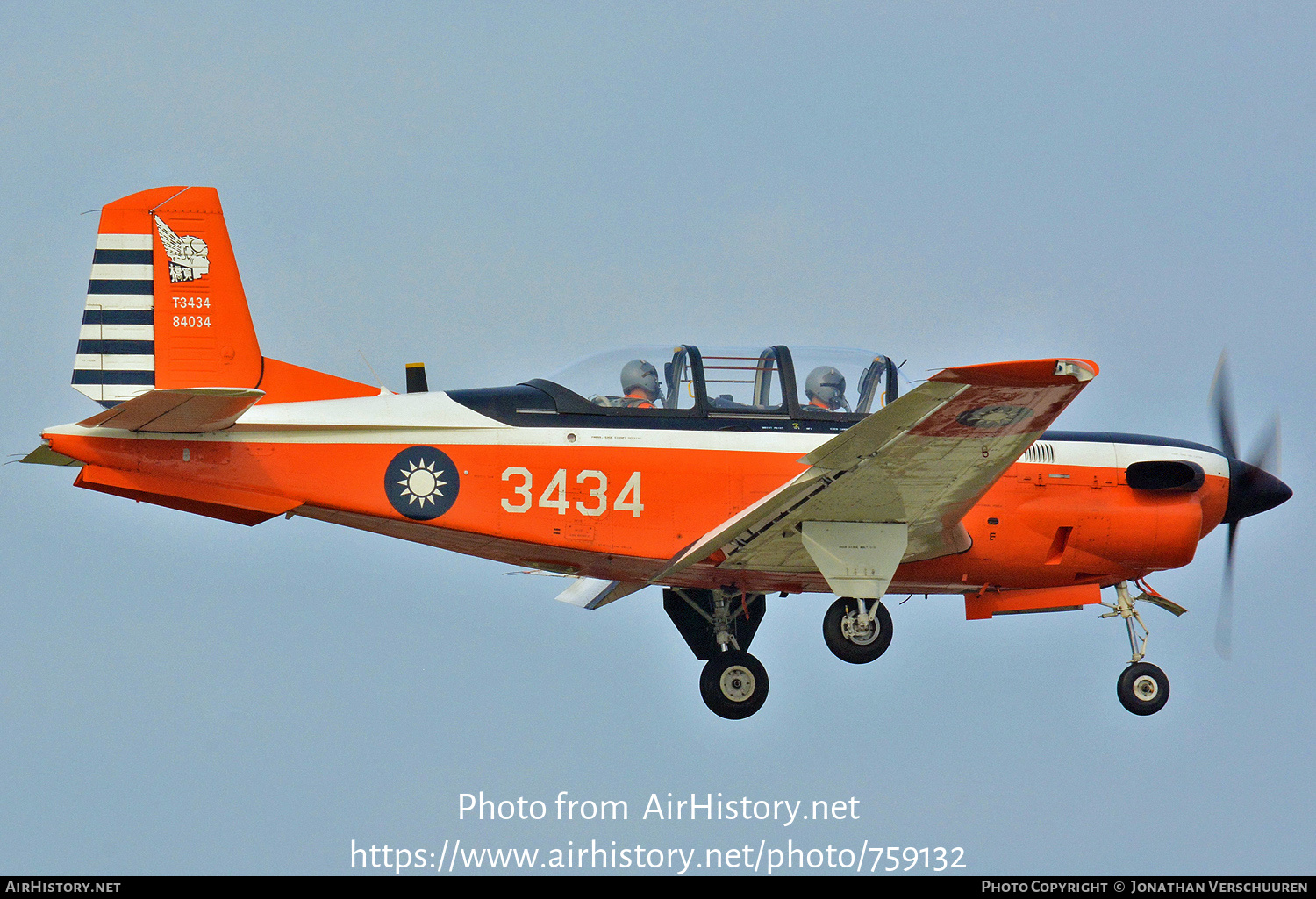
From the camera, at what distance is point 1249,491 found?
45.0 feet

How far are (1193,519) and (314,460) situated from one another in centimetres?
827

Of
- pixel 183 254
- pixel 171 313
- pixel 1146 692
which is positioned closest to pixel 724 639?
pixel 1146 692

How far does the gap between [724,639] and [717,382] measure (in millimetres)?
2608

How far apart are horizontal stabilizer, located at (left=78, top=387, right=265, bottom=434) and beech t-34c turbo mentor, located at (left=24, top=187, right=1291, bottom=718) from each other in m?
0.02

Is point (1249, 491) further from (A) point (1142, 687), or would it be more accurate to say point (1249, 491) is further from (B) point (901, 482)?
(B) point (901, 482)

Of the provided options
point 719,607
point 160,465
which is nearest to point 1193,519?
point 719,607

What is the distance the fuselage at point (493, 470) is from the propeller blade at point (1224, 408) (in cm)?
301

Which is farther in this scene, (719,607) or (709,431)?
(719,607)

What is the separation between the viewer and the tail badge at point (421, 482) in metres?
11.5

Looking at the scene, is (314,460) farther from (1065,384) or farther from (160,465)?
(1065,384)

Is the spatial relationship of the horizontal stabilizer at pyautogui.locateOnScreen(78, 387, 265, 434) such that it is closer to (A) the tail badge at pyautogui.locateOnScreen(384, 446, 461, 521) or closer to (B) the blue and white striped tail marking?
(B) the blue and white striped tail marking

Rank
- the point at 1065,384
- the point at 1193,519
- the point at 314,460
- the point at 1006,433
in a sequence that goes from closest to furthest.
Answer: the point at 1065,384 < the point at 1006,433 < the point at 314,460 < the point at 1193,519

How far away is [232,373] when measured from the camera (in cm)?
1161

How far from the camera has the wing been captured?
32.1 ft
